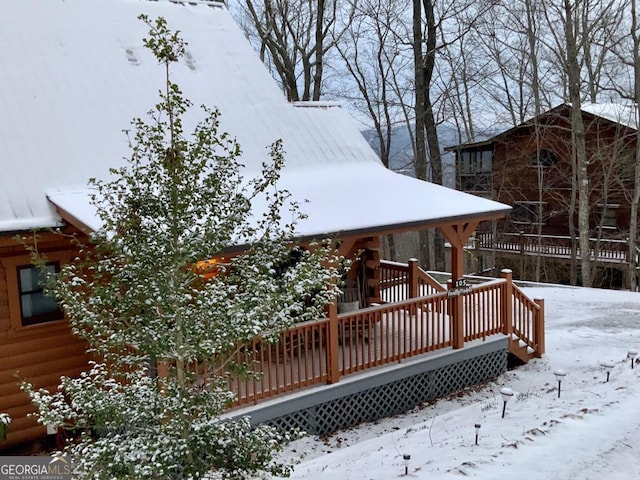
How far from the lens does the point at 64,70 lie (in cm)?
970

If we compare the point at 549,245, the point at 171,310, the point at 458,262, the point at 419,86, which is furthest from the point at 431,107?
the point at 171,310

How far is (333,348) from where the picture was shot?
854 cm

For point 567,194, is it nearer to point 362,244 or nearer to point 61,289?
point 362,244

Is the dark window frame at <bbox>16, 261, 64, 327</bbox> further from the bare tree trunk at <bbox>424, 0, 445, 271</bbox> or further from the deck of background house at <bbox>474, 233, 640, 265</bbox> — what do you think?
the deck of background house at <bbox>474, 233, 640, 265</bbox>

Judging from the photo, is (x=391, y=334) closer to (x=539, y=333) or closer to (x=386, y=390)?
(x=386, y=390)

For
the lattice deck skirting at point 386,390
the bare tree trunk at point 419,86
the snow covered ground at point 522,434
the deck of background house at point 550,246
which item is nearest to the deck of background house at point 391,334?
the lattice deck skirting at point 386,390

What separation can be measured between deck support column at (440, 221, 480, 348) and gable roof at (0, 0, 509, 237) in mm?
325

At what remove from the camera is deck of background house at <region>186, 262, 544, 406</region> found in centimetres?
826

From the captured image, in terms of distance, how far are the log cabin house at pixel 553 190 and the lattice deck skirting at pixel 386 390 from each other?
16214 mm

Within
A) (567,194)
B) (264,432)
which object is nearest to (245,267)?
(264,432)

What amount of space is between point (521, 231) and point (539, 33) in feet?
28.5

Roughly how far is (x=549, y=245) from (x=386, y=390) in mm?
20979

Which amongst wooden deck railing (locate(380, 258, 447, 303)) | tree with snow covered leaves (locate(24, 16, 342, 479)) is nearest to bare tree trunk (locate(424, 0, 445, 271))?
wooden deck railing (locate(380, 258, 447, 303))

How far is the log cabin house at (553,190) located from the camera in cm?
2600
